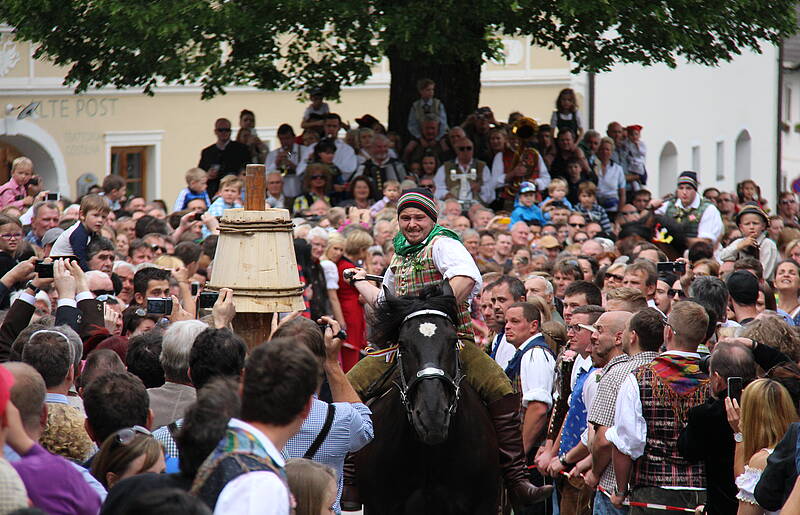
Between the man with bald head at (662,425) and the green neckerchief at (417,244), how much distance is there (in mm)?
1454

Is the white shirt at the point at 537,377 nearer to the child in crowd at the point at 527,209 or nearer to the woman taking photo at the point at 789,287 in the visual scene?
the woman taking photo at the point at 789,287

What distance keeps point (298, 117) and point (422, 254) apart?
71.4ft

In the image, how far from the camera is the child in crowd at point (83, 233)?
1077 centimetres

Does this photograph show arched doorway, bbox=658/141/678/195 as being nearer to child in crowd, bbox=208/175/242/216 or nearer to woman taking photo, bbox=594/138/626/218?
woman taking photo, bbox=594/138/626/218

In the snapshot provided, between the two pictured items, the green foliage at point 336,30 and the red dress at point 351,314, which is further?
the green foliage at point 336,30

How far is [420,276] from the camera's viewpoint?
26.4ft

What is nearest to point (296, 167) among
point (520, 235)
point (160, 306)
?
point (520, 235)

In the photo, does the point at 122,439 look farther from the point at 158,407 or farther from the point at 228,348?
the point at 158,407

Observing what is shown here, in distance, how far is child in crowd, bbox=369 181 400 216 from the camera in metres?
16.7

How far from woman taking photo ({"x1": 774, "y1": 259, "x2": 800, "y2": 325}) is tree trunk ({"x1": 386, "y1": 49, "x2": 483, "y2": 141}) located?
9.63 metres

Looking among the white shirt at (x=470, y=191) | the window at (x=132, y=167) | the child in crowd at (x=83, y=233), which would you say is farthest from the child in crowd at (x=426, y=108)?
the window at (x=132, y=167)

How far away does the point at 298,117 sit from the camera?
29391mm

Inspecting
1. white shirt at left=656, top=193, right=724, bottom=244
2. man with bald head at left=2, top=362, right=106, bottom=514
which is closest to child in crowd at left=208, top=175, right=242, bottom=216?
white shirt at left=656, top=193, right=724, bottom=244

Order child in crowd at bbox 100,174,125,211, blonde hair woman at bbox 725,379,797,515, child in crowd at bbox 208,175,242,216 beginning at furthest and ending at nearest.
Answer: child in crowd at bbox 100,174,125,211 < child in crowd at bbox 208,175,242,216 < blonde hair woman at bbox 725,379,797,515
